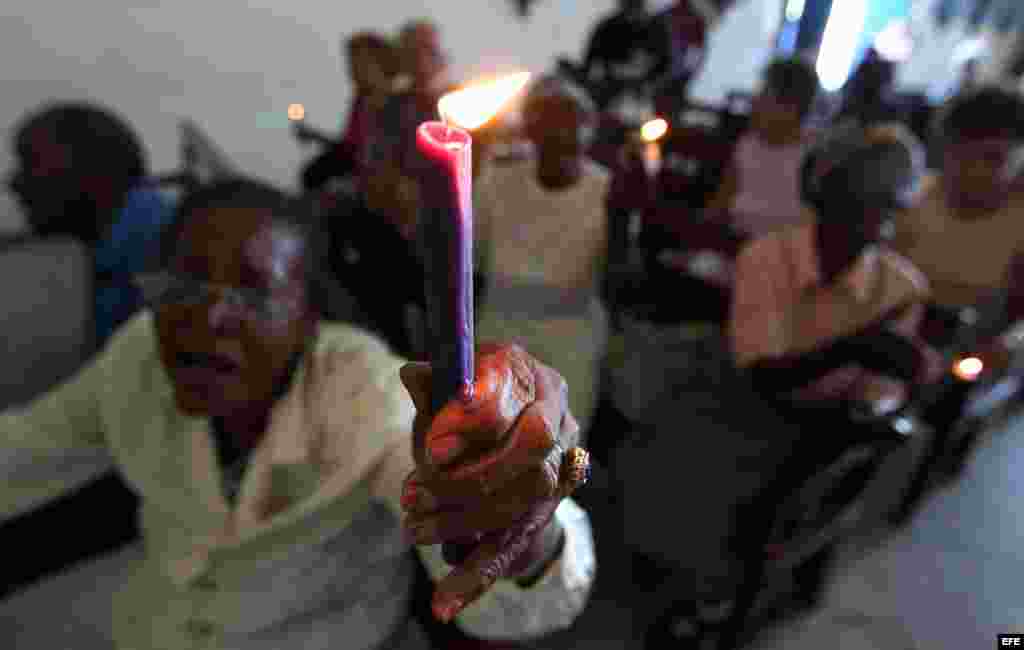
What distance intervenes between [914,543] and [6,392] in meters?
2.01

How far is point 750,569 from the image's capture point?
95cm

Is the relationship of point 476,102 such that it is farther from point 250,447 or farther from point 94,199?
point 94,199

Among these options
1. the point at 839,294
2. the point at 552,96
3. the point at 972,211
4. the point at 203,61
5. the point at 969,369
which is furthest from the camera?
the point at 203,61

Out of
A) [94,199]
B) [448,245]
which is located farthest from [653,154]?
[448,245]

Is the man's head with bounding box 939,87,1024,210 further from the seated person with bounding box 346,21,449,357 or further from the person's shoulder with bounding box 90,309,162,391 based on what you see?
the person's shoulder with bounding box 90,309,162,391

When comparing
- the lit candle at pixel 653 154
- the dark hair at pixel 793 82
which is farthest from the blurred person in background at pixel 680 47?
the dark hair at pixel 793 82

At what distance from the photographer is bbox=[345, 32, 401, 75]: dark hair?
105 inches

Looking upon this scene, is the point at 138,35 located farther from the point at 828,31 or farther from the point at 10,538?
the point at 828,31

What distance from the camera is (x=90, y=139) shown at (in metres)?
1.80

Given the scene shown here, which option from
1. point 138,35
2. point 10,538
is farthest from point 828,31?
point 138,35

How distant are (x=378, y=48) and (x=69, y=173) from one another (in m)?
1.46

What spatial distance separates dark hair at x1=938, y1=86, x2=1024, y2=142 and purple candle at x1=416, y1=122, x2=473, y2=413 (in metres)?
1.85

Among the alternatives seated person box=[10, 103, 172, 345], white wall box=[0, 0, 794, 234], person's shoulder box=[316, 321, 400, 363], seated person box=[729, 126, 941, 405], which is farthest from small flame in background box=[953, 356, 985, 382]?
white wall box=[0, 0, 794, 234]

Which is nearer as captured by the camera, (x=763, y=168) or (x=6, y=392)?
(x=6, y=392)
